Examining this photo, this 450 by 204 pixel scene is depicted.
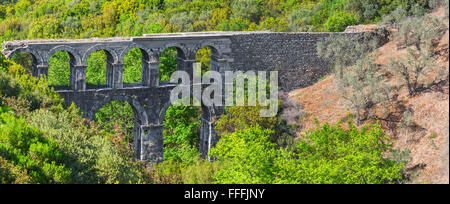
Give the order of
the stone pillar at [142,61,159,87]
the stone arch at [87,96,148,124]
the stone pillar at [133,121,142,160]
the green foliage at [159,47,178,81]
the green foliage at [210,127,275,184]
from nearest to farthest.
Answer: the green foliage at [210,127,275,184], the stone arch at [87,96,148,124], the stone pillar at [142,61,159,87], the stone pillar at [133,121,142,160], the green foliage at [159,47,178,81]

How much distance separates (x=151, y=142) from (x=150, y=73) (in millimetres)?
3776

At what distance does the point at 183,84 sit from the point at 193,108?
3599 mm

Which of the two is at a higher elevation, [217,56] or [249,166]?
[217,56]

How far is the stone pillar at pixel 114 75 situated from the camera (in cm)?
3248

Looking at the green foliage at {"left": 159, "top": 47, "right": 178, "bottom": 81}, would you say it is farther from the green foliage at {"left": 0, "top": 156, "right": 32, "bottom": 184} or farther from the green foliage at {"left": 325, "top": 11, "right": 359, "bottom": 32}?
the green foliage at {"left": 0, "top": 156, "right": 32, "bottom": 184}

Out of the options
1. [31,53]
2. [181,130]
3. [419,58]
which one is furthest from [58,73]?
[419,58]

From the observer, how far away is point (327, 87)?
3569 cm

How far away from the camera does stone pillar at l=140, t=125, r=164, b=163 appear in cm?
3438

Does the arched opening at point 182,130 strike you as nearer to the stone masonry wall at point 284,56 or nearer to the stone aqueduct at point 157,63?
the stone aqueduct at point 157,63

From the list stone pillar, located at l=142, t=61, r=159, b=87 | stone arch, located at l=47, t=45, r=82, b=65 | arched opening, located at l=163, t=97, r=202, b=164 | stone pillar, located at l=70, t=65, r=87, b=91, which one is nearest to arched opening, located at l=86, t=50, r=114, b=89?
arched opening, located at l=163, t=97, r=202, b=164

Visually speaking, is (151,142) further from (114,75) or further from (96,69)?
(96,69)

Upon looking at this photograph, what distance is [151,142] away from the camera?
34531 millimetres

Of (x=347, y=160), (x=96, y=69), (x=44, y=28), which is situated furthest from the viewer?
(x=44, y=28)

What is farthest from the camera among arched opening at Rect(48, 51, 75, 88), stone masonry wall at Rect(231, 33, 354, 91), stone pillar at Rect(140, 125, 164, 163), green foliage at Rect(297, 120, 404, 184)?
arched opening at Rect(48, 51, 75, 88)
